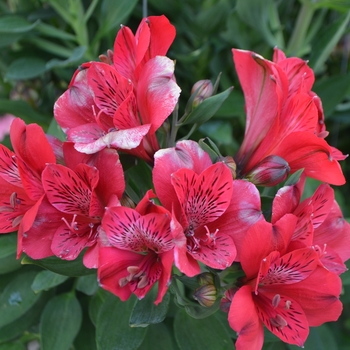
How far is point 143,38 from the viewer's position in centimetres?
55

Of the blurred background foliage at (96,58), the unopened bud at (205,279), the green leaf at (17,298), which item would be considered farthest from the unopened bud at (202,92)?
the green leaf at (17,298)

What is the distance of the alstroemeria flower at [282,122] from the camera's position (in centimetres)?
57

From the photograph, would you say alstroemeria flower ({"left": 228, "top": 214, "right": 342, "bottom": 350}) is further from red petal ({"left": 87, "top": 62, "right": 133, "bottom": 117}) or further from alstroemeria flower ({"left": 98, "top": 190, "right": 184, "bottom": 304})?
red petal ({"left": 87, "top": 62, "right": 133, "bottom": 117})

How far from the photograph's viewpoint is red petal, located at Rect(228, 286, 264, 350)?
1.59ft

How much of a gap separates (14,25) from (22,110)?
0.21 metres

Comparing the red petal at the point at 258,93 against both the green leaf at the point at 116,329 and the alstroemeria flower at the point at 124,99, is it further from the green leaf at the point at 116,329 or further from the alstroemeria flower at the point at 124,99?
the green leaf at the point at 116,329

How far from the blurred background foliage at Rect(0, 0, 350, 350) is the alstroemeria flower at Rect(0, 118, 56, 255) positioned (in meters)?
0.21

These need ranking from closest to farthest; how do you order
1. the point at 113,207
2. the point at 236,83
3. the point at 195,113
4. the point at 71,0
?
the point at 113,207
the point at 195,113
the point at 71,0
the point at 236,83

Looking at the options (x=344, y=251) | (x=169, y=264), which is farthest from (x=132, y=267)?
(x=344, y=251)

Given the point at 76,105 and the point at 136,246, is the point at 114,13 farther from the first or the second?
the point at 136,246

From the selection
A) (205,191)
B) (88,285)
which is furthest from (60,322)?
(205,191)

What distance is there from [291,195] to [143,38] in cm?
27

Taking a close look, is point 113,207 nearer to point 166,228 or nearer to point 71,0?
point 166,228

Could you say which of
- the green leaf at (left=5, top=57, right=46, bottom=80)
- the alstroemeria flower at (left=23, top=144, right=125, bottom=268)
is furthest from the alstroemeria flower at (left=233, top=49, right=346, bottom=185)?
the green leaf at (left=5, top=57, right=46, bottom=80)
